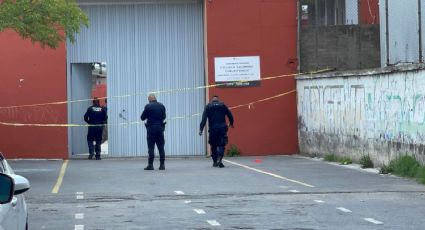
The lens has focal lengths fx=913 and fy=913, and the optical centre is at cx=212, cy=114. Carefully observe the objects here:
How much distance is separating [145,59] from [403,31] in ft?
29.7

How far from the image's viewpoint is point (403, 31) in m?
23.5

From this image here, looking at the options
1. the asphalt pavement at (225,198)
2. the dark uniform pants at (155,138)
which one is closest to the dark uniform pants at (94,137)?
the asphalt pavement at (225,198)

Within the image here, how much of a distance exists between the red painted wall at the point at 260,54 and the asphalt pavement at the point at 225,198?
576 cm

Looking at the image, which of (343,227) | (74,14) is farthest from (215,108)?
(343,227)

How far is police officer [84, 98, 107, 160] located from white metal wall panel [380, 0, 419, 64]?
898 cm

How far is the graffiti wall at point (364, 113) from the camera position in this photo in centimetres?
1916

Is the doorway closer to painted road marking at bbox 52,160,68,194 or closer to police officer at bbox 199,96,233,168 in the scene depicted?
painted road marking at bbox 52,160,68,194

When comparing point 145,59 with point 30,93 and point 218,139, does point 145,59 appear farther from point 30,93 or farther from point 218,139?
point 218,139

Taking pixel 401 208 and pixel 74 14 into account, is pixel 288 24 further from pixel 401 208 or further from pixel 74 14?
pixel 401 208

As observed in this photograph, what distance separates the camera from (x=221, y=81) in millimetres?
28594

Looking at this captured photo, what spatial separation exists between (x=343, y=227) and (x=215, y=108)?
38.8 ft

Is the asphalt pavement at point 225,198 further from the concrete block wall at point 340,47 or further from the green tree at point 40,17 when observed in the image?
the concrete block wall at point 340,47

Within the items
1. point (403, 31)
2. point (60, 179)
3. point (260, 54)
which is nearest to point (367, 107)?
point (403, 31)

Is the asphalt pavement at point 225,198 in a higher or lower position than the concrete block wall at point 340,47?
lower
